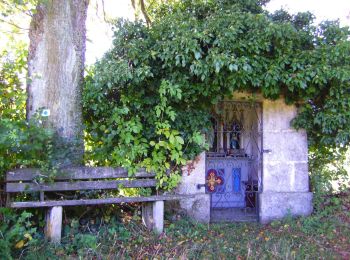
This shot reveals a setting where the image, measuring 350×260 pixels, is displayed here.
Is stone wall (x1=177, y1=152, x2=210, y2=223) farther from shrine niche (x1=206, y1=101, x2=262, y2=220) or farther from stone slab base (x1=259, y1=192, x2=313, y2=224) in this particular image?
stone slab base (x1=259, y1=192, x2=313, y2=224)

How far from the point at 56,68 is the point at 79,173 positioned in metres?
1.60

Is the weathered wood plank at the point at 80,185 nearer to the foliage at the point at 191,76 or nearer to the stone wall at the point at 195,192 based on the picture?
the foliage at the point at 191,76

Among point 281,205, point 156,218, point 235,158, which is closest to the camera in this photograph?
point 156,218

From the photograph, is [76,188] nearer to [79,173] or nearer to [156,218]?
[79,173]

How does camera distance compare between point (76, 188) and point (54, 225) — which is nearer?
point (54, 225)

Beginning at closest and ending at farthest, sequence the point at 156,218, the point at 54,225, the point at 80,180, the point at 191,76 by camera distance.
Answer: the point at 54,225, the point at 80,180, the point at 156,218, the point at 191,76

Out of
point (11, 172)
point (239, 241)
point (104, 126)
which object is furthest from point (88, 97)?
point (239, 241)

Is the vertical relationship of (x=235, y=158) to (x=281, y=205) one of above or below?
above

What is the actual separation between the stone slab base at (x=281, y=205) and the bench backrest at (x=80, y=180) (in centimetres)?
→ 205

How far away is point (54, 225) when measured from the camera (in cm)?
473

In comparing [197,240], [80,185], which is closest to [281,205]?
[197,240]

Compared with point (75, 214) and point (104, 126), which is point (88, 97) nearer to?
point (104, 126)

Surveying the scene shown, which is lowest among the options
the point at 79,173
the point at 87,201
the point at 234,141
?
the point at 87,201

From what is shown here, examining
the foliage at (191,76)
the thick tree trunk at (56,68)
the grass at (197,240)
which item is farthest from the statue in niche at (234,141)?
the thick tree trunk at (56,68)
